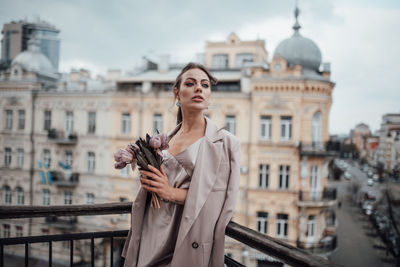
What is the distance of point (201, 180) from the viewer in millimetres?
1935

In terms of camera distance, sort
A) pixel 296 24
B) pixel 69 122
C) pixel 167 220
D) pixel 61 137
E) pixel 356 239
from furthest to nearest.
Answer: pixel 356 239 → pixel 69 122 → pixel 61 137 → pixel 296 24 → pixel 167 220

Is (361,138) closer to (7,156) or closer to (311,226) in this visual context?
(311,226)

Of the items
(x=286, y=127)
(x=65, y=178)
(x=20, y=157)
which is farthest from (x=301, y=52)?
(x=20, y=157)

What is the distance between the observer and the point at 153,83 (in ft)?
53.1

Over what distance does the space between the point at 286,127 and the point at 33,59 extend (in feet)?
48.7

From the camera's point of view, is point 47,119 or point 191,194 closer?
point 191,194

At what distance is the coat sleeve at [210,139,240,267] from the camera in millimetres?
1900

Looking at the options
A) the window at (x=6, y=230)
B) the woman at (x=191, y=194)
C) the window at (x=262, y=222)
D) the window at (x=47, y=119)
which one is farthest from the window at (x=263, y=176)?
the woman at (x=191, y=194)

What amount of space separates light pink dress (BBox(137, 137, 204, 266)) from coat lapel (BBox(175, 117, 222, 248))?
7cm

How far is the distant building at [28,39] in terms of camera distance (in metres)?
17.9

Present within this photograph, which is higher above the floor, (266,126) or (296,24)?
(296,24)

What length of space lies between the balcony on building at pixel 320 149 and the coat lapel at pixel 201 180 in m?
12.5

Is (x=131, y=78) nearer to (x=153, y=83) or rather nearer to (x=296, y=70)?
(x=153, y=83)

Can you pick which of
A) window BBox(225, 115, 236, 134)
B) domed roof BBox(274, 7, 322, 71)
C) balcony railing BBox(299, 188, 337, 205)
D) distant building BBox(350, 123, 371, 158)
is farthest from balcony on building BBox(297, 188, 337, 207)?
distant building BBox(350, 123, 371, 158)
